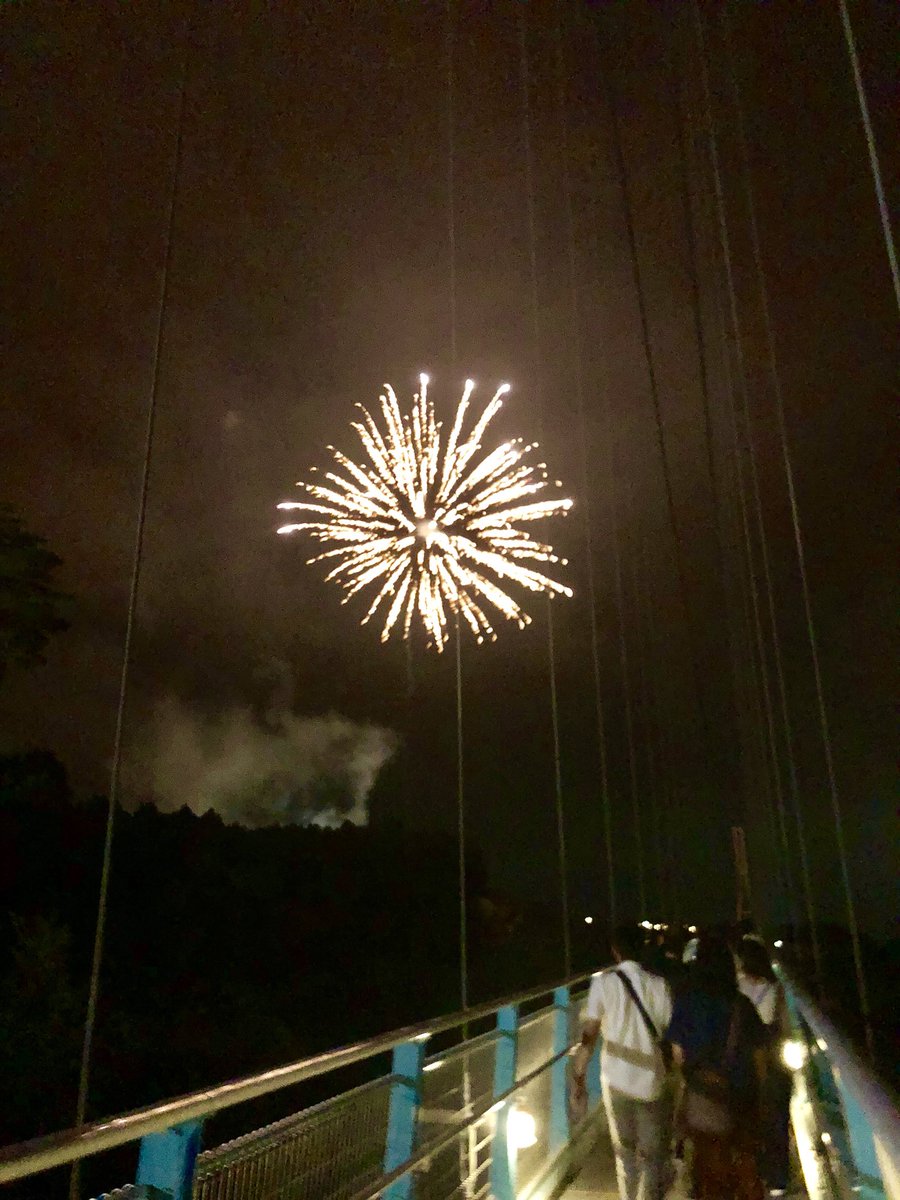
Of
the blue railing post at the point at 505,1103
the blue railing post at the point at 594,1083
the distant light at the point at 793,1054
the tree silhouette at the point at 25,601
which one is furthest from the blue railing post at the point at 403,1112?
the tree silhouette at the point at 25,601

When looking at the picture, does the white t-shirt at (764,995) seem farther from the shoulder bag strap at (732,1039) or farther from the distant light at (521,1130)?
the distant light at (521,1130)

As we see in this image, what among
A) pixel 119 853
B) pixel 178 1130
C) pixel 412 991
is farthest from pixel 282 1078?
pixel 412 991

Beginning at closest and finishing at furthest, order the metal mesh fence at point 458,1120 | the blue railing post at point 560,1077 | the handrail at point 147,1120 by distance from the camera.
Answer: the handrail at point 147,1120, the metal mesh fence at point 458,1120, the blue railing post at point 560,1077

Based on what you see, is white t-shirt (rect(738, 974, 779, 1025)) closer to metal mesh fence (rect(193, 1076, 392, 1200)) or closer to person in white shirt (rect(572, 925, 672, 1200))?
person in white shirt (rect(572, 925, 672, 1200))

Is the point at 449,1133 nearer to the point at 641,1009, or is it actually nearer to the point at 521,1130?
the point at 641,1009

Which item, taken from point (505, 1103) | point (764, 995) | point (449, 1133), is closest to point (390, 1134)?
point (449, 1133)

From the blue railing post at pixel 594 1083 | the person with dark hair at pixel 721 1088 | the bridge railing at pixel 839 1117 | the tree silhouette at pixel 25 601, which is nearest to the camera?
the bridge railing at pixel 839 1117
